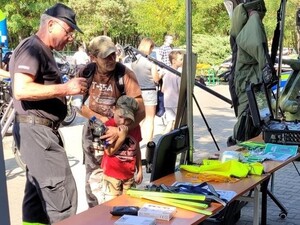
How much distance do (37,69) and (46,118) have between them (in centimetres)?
37

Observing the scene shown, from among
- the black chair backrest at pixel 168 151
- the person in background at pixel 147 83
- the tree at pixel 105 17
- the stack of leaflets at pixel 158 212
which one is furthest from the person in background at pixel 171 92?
the tree at pixel 105 17

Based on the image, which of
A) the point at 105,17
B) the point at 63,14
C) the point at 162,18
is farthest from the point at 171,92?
the point at 105,17

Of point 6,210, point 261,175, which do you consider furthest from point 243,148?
point 6,210

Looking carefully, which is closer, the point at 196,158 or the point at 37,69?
the point at 37,69

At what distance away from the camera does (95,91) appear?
13.0ft

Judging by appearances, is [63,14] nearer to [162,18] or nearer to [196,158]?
[196,158]

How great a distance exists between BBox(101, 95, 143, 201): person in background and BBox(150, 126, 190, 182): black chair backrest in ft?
1.49

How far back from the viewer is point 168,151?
3.32m

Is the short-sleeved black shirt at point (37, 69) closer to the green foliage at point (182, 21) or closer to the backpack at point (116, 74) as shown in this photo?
the backpack at point (116, 74)

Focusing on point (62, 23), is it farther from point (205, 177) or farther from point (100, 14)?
point (100, 14)

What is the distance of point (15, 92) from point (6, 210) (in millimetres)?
2097

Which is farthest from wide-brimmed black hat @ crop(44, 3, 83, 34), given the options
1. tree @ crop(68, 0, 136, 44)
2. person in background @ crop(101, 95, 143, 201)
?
tree @ crop(68, 0, 136, 44)

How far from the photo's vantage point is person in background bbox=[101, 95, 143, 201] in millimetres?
3680

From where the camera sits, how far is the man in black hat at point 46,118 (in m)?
3.35
